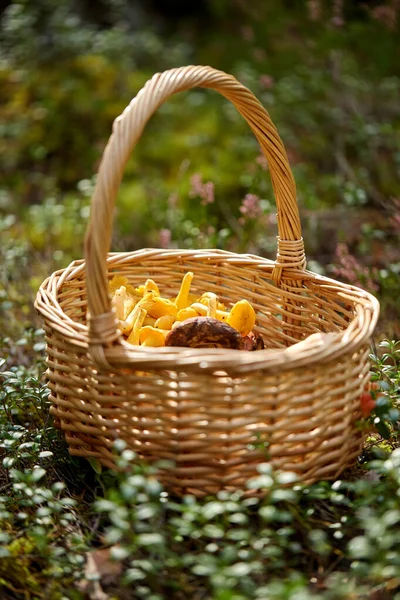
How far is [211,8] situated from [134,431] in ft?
20.0

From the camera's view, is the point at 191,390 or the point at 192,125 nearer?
the point at 191,390

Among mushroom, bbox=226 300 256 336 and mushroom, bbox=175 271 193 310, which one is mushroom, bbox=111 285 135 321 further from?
mushroom, bbox=226 300 256 336

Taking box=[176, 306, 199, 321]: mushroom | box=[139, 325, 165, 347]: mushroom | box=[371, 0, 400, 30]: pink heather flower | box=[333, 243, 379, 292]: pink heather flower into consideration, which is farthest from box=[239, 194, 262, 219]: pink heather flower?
box=[371, 0, 400, 30]: pink heather flower

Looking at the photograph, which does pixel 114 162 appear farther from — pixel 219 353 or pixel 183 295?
pixel 183 295

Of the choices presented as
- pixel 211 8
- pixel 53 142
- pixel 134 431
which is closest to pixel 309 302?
pixel 134 431

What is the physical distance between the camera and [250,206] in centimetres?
266

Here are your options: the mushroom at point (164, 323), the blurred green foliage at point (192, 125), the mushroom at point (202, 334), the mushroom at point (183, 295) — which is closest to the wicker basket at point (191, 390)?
the mushroom at point (202, 334)

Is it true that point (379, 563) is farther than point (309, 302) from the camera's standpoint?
No

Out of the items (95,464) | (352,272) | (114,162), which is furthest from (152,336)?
(352,272)

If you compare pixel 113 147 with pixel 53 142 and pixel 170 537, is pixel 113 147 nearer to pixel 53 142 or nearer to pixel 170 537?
pixel 170 537

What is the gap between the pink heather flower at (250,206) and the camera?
2.61 metres

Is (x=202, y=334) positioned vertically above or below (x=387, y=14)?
below

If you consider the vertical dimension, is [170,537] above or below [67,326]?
below

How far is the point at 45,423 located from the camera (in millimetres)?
1909
